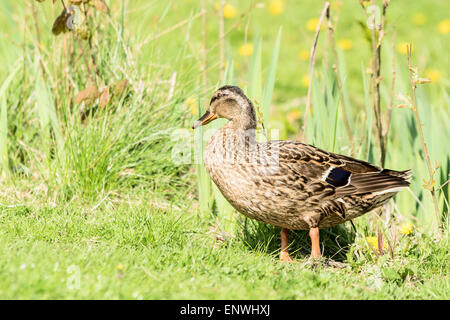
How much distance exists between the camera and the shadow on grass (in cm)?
477

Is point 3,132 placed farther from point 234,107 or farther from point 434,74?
point 434,74

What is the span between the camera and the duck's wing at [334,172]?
172 inches

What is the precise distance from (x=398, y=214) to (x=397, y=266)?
3.94ft

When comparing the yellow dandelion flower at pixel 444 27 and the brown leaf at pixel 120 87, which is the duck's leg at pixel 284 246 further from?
the yellow dandelion flower at pixel 444 27

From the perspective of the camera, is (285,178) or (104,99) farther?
(104,99)

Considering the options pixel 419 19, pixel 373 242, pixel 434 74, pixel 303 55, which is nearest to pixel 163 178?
pixel 373 242

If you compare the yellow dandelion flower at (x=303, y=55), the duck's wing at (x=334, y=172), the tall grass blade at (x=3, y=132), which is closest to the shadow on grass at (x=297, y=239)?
the duck's wing at (x=334, y=172)

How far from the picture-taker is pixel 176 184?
538 centimetres

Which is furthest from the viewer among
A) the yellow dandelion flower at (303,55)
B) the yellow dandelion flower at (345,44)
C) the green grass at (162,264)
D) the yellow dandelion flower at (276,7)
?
the yellow dandelion flower at (276,7)

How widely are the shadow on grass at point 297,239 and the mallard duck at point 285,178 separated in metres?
0.22

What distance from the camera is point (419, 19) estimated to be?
1086 centimetres

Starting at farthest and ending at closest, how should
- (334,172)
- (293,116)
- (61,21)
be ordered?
(293,116), (61,21), (334,172)

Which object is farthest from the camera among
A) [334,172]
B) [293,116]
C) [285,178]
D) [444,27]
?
[444,27]

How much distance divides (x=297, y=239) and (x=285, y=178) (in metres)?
0.86
